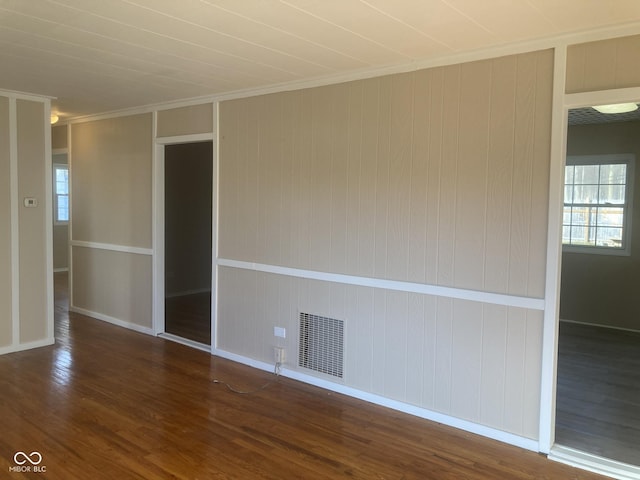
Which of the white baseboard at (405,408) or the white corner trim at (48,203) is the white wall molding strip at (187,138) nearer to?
the white corner trim at (48,203)

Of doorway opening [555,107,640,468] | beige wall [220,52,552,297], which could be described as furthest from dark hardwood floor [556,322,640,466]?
beige wall [220,52,552,297]

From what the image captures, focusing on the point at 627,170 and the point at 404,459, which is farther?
the point at 627,170

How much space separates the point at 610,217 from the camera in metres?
6.14

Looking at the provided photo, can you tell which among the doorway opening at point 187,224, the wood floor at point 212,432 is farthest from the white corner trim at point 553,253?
the doorway opening at point 187,224

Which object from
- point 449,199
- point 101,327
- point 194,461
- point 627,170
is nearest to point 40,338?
point 101,327

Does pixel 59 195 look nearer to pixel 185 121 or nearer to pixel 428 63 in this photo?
pixel 185 121

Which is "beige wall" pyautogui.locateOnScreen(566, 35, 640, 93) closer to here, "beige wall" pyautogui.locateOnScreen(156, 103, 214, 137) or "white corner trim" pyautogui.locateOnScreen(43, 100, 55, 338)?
"beige wall" pyautogui.locateOnScreen(156, 103, 214, 137)

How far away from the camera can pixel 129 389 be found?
3840mm

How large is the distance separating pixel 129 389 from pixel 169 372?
0.45 metres

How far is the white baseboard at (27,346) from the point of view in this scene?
4672mm

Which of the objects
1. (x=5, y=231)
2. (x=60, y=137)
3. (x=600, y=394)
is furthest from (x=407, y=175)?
(x=60, y=137)

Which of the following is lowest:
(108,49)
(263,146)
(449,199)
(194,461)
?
(194,461)

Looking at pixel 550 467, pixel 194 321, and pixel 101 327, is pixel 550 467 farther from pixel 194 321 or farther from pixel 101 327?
pixel 101 327

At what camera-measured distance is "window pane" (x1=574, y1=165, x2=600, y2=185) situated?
624 cm
